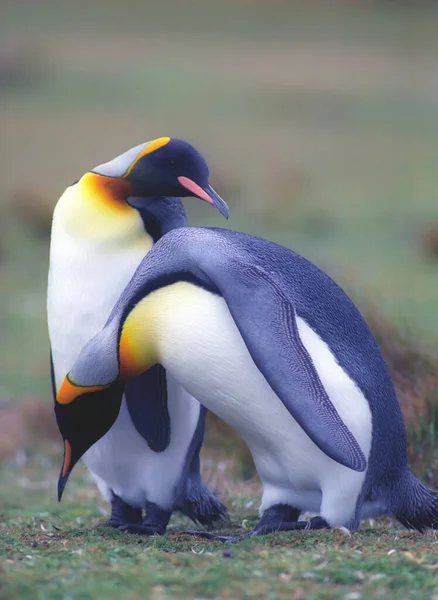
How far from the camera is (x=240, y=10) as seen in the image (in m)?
41.5

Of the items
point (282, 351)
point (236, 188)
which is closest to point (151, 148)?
point (282, 351)

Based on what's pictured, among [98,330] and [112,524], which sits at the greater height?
[98,330]

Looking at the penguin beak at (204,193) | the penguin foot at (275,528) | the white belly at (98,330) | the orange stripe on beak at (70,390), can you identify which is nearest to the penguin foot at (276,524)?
the penguin foot at (275,528)

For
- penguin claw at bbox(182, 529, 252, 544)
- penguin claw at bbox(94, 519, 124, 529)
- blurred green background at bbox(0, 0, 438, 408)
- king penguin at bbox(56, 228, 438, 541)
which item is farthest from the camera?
blurred green background at bbox(0, 0, 438, 408)

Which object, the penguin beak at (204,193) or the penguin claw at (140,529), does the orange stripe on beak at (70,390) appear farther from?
the penguin beak at (204,193)

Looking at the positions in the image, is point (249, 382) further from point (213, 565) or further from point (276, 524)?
point (213, 565)

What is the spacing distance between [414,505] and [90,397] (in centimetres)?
116

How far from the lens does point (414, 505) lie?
4.25 meters

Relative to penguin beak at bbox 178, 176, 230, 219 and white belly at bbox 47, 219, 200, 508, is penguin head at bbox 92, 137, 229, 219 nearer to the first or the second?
penguin beak at bbox 178, 176, 230, 219

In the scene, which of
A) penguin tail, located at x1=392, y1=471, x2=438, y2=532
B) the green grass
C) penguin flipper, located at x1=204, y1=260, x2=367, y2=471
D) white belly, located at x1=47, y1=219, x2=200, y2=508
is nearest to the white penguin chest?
white belly, located at x1=47, y1=219, x2=200, y2=508

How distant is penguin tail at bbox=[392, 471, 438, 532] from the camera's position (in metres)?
4.23

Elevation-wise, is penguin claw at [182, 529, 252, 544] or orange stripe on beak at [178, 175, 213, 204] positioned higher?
orange stripe on beak at [178, 175, 213, 204]

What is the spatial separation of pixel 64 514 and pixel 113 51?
30.7 meters

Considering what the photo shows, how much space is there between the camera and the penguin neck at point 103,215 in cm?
442
